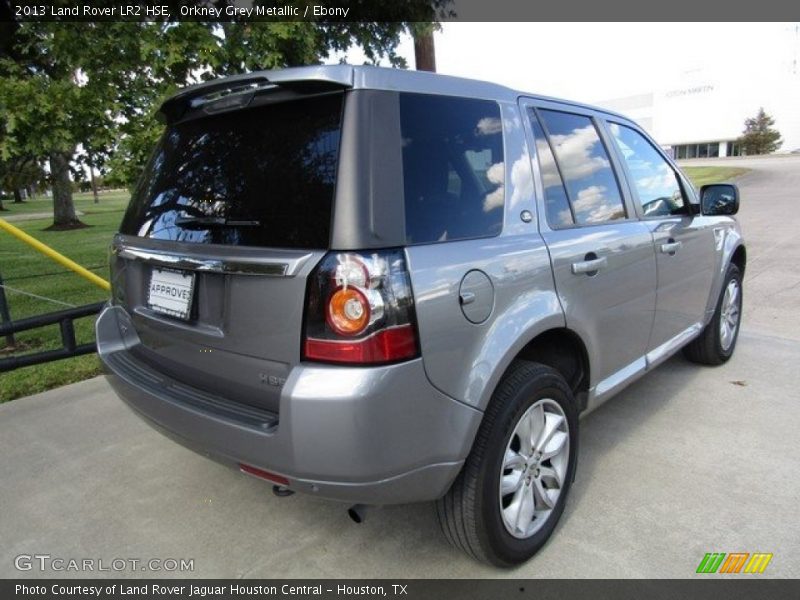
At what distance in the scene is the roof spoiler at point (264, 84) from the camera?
1.87m

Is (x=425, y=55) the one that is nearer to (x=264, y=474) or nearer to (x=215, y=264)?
(x=215, y=264)

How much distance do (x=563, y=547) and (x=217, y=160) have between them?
2.16 meters

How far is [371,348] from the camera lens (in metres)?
1.75

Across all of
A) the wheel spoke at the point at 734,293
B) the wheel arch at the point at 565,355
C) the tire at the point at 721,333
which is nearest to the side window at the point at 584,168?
the wheel arch at the point at 565,355

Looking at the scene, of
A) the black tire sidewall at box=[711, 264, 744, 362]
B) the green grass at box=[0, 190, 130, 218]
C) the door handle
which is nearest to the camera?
the door handle

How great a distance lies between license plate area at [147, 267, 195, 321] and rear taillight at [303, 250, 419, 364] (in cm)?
60

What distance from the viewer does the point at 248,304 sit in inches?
76.0

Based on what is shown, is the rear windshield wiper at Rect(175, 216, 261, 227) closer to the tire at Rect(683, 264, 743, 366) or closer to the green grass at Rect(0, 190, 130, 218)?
the tire at Rect(683, 264, 743, 366)

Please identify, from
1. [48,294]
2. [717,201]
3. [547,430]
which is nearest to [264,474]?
[547,430]

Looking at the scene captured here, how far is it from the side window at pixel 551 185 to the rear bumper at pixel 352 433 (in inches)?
40.7

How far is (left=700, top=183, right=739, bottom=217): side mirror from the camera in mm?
3760

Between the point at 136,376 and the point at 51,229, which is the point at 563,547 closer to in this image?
the point at 136,376

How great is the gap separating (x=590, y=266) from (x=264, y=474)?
5.45ft

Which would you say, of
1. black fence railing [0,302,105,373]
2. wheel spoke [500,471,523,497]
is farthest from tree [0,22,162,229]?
wheel spoke [500,471,523,497]
